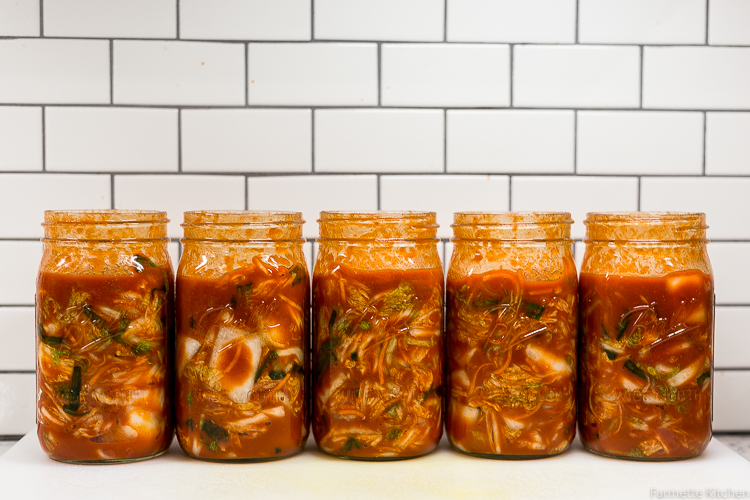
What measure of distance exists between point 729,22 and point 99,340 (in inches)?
42.2

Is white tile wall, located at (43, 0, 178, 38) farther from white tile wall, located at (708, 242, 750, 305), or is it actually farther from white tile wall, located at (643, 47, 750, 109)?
white tile wall, located at (708, 242, 750, 305)

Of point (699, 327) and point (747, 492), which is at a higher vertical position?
point (699, 327)

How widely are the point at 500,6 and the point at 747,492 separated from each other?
770mm

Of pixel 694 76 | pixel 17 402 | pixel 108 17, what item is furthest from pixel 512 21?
pixel 17 402

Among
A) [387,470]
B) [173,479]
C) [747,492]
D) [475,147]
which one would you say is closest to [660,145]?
[475,147]

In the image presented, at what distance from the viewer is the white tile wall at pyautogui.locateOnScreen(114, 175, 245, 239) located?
1.02 meters

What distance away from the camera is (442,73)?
1.04 meters

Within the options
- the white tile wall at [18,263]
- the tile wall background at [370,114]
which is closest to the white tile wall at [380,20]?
the tile wall background at [370,114]

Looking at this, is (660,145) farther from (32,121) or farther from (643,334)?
(32,121)

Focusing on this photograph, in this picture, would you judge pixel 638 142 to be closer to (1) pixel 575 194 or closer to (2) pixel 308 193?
(1) pixel 575 194

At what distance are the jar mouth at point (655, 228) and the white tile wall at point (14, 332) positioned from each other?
893mm

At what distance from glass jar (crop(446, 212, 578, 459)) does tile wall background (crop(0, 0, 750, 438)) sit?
0.78 ft

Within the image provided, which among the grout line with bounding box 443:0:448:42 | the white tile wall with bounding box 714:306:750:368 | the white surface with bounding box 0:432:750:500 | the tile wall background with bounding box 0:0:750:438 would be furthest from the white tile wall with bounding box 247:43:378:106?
the white tile wall with bounding box 714:306:750:368

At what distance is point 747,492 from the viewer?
728 millimetres
